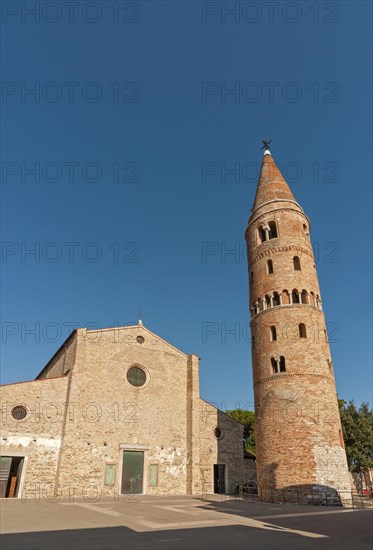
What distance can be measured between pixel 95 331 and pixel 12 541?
1692 centimetres

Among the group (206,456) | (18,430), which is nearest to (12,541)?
(18,430)

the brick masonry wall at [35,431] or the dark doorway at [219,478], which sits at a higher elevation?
the brick masonry wall at [35,431]

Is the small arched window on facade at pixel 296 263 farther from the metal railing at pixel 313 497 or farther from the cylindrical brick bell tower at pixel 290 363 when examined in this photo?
the metal railing at pixel 313 497

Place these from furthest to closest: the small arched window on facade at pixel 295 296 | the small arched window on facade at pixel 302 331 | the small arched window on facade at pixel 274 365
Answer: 1. the small arched window on facade at pixel 295 296
2. the small arched window on facade at pixel 302 331
3. the small arched window on facade at pixel 274 365

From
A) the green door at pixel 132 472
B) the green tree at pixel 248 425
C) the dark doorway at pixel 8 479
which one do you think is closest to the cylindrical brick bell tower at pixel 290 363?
the green door at pixel 132 472

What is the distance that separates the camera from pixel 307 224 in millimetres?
27188

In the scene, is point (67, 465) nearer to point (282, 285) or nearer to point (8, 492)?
point (8, 492)

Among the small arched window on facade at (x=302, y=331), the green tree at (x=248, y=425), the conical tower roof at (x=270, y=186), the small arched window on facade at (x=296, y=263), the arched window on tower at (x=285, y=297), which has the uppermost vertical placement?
the conical tower roof at (x=270, y=186)

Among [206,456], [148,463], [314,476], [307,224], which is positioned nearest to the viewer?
[314,476]

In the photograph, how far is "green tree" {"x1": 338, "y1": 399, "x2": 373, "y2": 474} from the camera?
32656mm

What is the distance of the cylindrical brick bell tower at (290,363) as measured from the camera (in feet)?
65.1

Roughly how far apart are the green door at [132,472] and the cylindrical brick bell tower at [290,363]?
6.83 meters

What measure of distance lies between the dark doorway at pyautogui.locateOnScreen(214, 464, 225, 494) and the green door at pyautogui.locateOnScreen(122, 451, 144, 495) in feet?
16.7

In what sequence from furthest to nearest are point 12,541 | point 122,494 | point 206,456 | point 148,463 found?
point 206,456 → point 148,463 → point 122,494 → point 12,541
